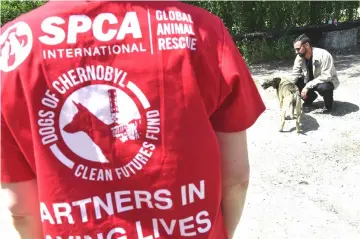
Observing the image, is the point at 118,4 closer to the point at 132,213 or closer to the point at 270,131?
the point at 132,213

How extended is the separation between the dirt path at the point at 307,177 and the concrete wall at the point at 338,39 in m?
3.11

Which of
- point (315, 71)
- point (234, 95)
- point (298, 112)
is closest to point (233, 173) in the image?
point (234, 95)

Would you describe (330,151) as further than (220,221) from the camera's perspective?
Yes

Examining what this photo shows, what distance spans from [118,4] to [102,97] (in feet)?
0.56

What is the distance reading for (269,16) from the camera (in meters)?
8.84

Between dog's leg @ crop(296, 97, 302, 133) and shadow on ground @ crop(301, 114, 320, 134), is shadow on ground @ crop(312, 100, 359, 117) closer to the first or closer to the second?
shadow on ground @ crop(301, 114, 320, 134)

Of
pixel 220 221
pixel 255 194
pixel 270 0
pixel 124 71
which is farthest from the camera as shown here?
pixel 270 0

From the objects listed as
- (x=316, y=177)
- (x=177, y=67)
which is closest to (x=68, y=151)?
(x=177, y=67)

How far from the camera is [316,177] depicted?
164 inches

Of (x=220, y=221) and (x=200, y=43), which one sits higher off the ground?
(x=200, y=43)

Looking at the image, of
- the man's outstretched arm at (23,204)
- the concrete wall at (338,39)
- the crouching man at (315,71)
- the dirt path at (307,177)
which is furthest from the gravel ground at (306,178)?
the concrete wall at (338,39)

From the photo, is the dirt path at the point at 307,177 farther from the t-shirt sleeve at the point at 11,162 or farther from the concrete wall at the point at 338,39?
the concrete wall at the point at 338,39

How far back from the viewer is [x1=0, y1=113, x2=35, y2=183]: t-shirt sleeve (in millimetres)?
788

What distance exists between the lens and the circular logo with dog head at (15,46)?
0.75m
